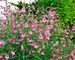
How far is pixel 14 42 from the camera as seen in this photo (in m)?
4.18

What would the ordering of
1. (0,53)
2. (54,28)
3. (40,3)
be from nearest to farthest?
1. (0,53)
2. (54,28)
3. (40,3)

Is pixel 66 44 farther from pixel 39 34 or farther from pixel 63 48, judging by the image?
pixel 39 34

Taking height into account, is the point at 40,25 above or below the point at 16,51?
above

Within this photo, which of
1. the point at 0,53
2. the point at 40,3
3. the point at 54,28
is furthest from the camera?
the point at 40,3

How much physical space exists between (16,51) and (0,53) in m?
0.27

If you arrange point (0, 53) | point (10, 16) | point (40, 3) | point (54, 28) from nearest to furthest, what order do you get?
point (0, 53), point (10, 16), point (54, 28), point (40, 3)

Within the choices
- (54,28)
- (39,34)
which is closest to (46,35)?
(39,34)

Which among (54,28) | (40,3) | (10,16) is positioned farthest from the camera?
(40,3)

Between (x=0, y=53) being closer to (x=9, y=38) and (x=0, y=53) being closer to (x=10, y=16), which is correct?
(x=9, y=38)

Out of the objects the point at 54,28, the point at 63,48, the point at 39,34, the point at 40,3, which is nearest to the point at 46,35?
the point at 39,34

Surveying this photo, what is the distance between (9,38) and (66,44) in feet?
3.03

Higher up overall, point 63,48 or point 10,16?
point 10,16

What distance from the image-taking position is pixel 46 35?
13.9 ft

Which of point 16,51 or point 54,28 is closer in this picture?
point 16,51
